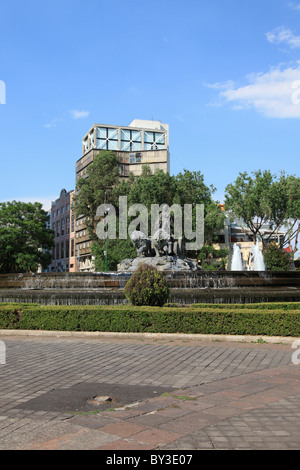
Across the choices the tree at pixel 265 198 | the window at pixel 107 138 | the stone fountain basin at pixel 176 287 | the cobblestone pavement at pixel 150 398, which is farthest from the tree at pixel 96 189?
the cobblestone pavement at pixel 150 398

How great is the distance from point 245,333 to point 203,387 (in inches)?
191

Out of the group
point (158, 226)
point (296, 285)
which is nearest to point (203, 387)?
point (296, 285)

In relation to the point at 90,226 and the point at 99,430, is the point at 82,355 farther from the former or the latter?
the point at 90,226

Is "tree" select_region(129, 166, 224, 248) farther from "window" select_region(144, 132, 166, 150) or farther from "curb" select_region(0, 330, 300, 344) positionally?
"window" select_region(144, 132, 166, 150)

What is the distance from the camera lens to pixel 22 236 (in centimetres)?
4756

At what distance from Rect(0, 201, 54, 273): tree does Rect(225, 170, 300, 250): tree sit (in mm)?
22080

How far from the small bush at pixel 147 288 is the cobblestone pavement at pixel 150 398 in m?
3.09

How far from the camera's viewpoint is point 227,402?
17.2 feet

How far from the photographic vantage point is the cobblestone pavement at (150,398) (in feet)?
13.1

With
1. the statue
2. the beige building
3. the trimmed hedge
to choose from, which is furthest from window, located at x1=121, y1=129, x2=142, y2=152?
the trimmed hedge

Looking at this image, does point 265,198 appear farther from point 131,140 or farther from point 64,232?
point 64,232

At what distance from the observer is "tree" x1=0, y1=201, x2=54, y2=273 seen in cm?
4616

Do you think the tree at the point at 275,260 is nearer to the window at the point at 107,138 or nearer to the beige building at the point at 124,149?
the beige building at the point at 124,149

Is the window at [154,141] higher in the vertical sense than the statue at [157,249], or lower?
higher
